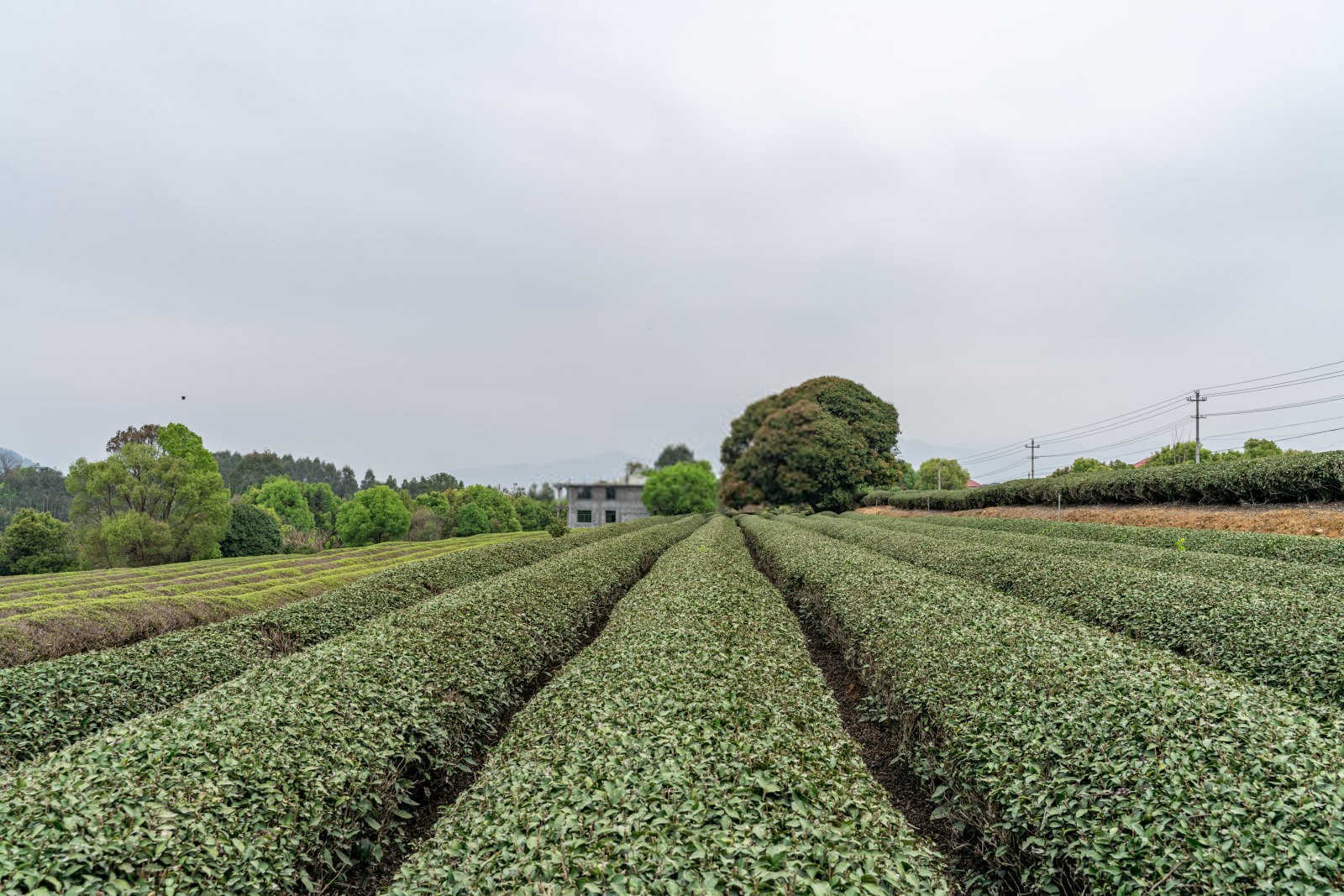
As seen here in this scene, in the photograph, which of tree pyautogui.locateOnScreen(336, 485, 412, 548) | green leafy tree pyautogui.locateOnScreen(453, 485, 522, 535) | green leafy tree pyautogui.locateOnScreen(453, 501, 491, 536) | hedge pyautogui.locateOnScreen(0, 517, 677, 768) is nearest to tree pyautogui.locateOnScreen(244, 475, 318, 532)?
green leafy tree pyautogui.locateOnScreen(453, 485, 522, 535)

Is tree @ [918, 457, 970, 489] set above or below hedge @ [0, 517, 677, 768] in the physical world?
above

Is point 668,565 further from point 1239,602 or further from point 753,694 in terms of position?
point 1239,602

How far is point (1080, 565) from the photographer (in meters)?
10.0

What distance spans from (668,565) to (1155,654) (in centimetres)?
819

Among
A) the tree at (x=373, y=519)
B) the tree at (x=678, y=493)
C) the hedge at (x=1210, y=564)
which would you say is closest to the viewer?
the hedge at (x=1210, y=564)

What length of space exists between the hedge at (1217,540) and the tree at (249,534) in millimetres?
41651

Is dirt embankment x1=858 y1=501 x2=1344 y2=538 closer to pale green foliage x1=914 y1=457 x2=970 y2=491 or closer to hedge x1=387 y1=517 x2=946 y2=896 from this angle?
hedge x1=387 y1=517 x2=946 y2=896

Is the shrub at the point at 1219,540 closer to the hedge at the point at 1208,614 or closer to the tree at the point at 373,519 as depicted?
the hedge at the point at 1208,614

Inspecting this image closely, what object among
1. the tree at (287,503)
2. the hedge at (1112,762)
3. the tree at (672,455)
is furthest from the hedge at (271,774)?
the tree at (672,455)

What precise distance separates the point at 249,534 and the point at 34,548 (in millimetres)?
10105

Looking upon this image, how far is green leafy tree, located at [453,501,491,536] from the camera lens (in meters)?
61.7

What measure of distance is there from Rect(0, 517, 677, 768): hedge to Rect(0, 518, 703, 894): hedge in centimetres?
196

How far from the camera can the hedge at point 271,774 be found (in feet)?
10.4

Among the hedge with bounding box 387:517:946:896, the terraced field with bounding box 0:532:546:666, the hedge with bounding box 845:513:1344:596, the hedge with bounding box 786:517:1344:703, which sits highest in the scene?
the hedge with bounding box 845:513:1344:596
